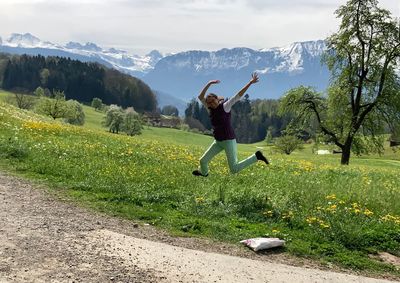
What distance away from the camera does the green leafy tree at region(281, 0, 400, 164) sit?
122 ft

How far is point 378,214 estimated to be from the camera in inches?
496

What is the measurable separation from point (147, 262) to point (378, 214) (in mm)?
7219

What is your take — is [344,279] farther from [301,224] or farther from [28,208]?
[28,208]

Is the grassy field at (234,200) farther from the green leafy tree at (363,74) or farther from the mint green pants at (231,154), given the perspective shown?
the green leafy tree at (363,74)

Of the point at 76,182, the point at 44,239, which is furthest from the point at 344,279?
the point at 76,182

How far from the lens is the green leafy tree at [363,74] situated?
3728 cm

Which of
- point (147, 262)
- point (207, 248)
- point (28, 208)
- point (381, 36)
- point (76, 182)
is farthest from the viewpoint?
point (381, 36)

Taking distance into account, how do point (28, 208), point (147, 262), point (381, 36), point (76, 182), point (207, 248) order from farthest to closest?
point (381, 36), point (76, 182), point (28, 208), point (207, 248), point (147, 262)

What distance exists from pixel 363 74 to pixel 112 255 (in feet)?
111

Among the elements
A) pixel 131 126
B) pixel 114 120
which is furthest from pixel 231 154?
pixel 114 120

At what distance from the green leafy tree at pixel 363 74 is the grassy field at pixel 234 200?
68.8ft

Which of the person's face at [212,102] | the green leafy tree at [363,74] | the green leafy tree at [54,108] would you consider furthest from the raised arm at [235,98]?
the green leafy tree at [54,108]

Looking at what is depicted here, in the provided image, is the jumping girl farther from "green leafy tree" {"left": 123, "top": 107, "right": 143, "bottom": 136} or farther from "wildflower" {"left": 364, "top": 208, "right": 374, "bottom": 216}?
"green leafy tree" {"left": 123, "top": 107, "right": 143, "bottom": 136}

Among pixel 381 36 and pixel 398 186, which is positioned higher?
pixel 381 36
